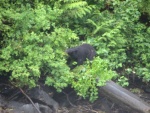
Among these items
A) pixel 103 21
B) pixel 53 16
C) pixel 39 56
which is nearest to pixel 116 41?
pixel 103 21

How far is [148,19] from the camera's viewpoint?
22.9 ft

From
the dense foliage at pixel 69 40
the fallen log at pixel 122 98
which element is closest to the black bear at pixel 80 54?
the dense foliage at pixel 69 40

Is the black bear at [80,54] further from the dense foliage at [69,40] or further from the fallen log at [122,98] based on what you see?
the fallen log at [122,98]

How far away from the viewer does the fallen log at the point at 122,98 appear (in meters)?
5.25

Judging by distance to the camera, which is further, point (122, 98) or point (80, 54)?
point (80, 54)

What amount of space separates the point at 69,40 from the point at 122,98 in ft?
4.24

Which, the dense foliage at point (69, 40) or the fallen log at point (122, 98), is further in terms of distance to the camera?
the fallen log at point (122, 98)

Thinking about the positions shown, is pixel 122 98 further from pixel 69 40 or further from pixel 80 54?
pixel 69 40

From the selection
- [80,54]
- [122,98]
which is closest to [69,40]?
[80,54]

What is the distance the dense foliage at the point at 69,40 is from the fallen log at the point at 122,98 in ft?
0.68

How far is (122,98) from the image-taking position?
209 inches

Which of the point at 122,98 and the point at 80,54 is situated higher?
the point at 80,54

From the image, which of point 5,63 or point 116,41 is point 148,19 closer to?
point 116,41

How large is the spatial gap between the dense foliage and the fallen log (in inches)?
8.1
